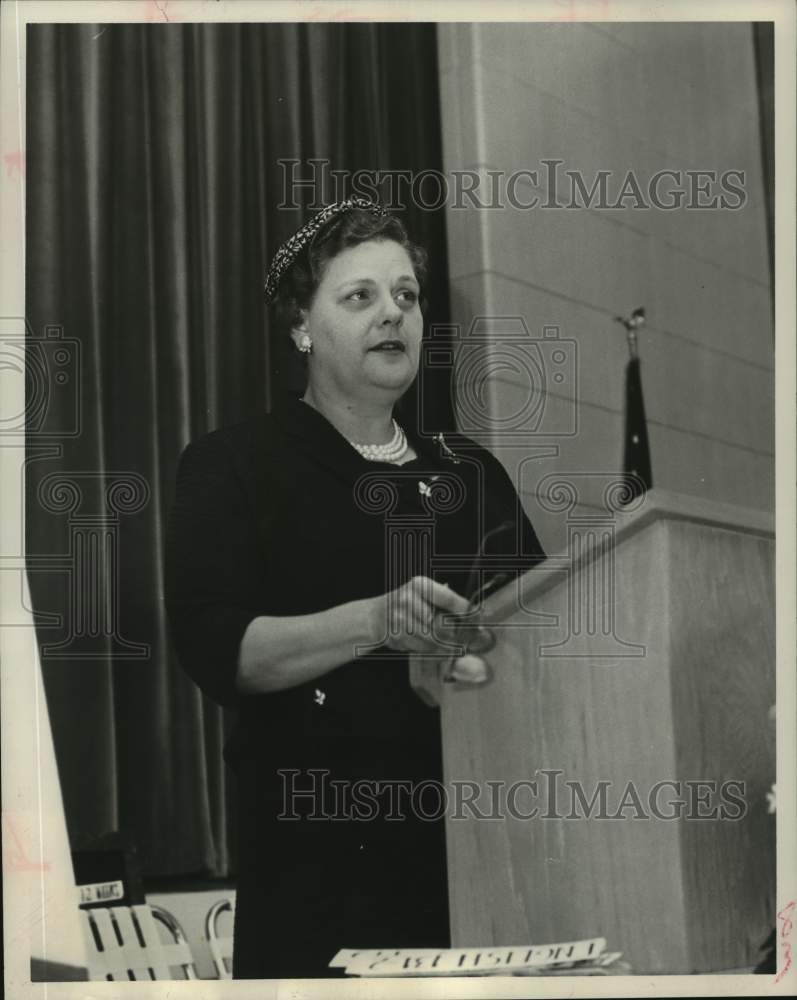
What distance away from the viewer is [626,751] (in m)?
2.32

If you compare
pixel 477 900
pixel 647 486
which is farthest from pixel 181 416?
pixel 477 900

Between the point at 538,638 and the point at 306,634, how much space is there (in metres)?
0.41

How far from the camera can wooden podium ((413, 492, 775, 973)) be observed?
2250 millimetres

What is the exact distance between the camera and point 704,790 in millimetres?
2377

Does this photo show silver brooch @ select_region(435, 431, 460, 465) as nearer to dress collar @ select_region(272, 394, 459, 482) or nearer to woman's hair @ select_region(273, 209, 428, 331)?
dress collar @ select_region(272, 394, 459, 482)

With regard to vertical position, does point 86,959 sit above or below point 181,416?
below

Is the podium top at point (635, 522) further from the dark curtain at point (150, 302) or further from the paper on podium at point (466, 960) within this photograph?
the paper on podium at point (466, 960)

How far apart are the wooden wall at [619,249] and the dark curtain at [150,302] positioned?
0.30ft

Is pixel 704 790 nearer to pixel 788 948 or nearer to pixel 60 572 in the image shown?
pixel 788 948

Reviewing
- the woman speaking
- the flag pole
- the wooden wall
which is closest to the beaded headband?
the woman speaking

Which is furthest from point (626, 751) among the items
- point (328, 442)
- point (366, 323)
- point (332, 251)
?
point (332, 251)

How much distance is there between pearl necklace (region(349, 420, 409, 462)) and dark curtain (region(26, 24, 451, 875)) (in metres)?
0.09

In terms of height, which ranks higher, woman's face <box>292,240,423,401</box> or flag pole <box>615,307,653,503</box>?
woman's face <box>292,240,423,401</box>

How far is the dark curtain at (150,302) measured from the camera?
2.43 m
